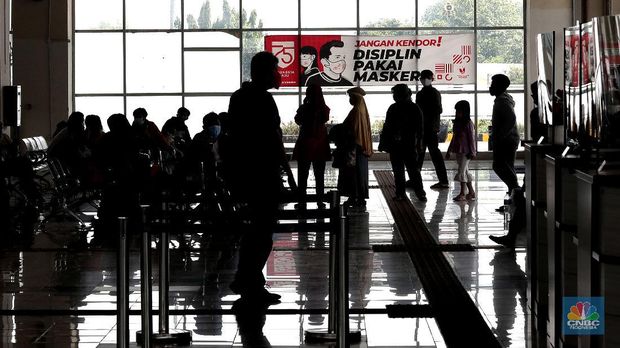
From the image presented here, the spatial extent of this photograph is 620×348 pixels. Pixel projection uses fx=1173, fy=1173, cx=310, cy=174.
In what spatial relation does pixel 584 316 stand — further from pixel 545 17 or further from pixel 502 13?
pixel 502 13

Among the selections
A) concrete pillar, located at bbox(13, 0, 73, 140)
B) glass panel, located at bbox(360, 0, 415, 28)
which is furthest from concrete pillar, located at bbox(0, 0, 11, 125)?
glass panel, located at bbox(360, 0, 415, 28)

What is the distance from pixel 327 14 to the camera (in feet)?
88.4

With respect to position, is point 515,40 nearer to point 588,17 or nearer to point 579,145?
point 588,17

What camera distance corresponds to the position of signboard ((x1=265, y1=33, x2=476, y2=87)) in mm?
26766

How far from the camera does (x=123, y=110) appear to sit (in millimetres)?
26844

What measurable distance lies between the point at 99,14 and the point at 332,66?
546 centimetres

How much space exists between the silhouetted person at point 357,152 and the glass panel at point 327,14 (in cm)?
1260

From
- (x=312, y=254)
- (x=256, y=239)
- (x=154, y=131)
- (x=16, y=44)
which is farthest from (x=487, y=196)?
(x=16, y=44)

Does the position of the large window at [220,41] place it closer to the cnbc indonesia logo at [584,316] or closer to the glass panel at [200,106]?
the glass panel at [200,106]

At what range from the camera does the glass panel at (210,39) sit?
27.0 meters

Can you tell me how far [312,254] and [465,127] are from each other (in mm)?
5064

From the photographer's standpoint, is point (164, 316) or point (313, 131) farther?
point (313, 131)

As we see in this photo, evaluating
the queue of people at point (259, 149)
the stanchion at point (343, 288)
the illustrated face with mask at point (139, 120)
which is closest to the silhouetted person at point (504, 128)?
the queue of people at point (259, 149)

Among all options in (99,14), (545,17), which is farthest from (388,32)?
(99,14)
